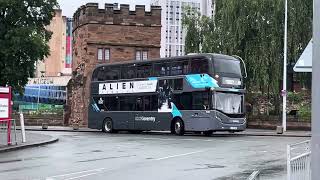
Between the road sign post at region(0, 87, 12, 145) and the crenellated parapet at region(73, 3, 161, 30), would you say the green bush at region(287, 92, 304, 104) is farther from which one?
the road sign post at region(0, 87, 12, 145)

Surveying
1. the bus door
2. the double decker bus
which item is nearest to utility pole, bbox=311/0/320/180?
the double decker bus

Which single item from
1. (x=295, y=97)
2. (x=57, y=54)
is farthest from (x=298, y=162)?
(x=57, y=54)

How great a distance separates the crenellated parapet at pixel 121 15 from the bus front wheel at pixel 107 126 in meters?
13.3

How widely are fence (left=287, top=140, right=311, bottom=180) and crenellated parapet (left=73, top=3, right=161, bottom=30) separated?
130ft

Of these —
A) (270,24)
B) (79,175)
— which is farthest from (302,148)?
(270,24)

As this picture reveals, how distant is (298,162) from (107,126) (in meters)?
28.9

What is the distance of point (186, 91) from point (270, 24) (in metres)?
12.2

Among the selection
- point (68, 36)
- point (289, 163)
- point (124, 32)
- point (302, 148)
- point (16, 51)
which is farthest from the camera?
point (68, 36)

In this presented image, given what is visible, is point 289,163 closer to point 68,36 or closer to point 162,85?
point 162,85

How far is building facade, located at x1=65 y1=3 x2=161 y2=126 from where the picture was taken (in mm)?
47562

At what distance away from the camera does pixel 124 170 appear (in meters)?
14.0

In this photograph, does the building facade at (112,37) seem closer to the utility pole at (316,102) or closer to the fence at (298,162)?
the fence at (298,162)

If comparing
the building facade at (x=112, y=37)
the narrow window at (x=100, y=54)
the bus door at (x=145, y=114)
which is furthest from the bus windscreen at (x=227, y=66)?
the narrow window at (x=100, y=54)

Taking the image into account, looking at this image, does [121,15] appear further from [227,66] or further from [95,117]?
[227,66]
